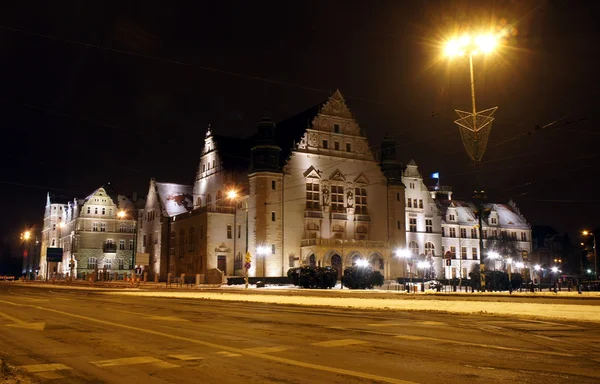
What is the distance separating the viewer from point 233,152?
7550 centimetres

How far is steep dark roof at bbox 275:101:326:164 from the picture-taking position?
69375 mm

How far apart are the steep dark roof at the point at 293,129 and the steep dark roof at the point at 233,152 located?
14.9 feet

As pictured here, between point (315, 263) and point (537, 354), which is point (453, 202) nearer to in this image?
point (315, 263)

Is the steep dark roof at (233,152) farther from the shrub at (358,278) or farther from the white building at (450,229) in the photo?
the shrub at (358,278)

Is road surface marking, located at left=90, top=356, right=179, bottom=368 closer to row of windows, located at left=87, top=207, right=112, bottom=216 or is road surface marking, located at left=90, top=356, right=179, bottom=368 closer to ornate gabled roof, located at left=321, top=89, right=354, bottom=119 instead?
ornate gabled roof, located at left=321, top=89, right=354, bottom=119

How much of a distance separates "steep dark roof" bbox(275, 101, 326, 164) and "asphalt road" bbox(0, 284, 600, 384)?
2127 inches

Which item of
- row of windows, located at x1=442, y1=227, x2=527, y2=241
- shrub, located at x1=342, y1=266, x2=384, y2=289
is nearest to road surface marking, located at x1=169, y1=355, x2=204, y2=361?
shrub, located at x1=342, y1=266, x2=384, y2=289

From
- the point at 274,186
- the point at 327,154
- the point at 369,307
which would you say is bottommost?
the point at 369,307

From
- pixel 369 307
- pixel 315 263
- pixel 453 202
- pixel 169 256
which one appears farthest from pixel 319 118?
pixel 369 307

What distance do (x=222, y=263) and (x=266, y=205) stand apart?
875cm

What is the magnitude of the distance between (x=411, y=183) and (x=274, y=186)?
26032mm

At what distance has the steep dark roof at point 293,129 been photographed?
2731 inches

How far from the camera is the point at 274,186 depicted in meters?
66.4

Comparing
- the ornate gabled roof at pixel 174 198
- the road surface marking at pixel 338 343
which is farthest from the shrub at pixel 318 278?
the road surface marking at pixel 338 343
